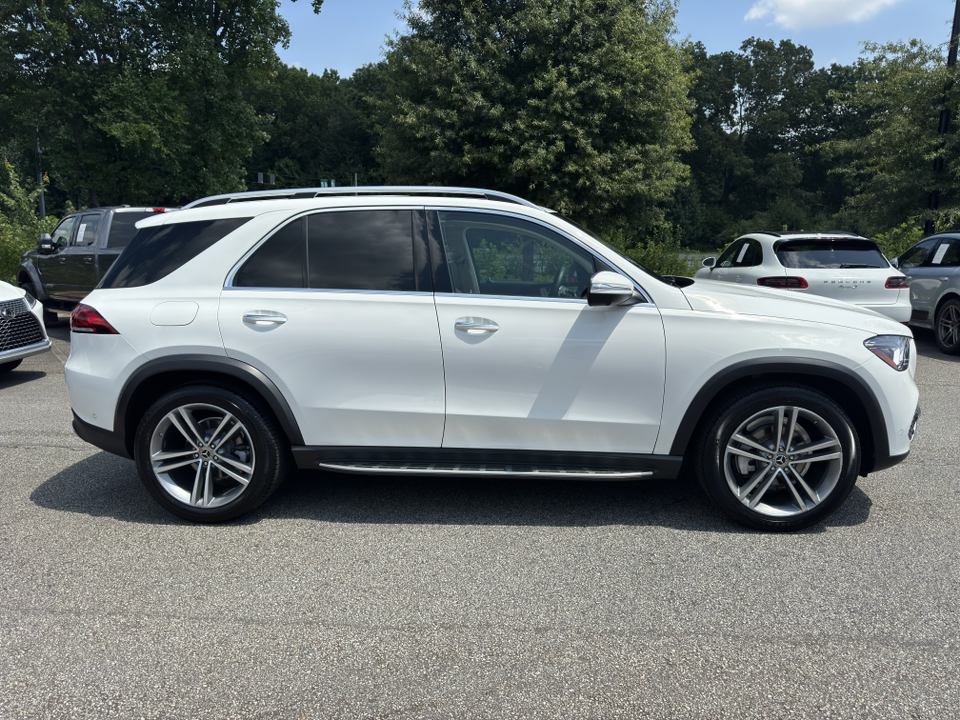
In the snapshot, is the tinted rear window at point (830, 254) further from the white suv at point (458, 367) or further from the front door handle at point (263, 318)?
the front door handle at point (263, 318)

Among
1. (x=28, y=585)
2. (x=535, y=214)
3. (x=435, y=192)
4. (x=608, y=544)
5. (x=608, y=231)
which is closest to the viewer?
(x=28, y=585)

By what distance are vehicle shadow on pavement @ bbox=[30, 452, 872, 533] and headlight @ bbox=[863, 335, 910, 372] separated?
3.07 ft

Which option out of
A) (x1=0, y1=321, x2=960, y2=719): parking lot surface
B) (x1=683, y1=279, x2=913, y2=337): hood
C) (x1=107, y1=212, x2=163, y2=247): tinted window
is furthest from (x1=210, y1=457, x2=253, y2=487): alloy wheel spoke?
(x1=107, y1=212, x2=163, y2=247): tinted window

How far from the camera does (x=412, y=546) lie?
13.3 feet

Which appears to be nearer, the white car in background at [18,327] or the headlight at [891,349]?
the headlight at [891,349]

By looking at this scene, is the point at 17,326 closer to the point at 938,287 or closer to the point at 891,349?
the point at 891,349

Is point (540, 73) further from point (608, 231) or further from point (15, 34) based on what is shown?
point (15, 34)

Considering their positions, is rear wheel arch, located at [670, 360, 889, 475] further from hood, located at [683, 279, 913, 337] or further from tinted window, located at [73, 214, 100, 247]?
tinted window, located at [73, 214, 100, 247]

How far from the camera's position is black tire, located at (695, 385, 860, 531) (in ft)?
13.4

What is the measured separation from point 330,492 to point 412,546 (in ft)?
3.45

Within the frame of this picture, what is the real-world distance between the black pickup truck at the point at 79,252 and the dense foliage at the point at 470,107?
19.0ft

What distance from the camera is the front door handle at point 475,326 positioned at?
4.11 m

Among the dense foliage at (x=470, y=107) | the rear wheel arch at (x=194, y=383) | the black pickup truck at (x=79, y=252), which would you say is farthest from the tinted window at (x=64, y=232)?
the rear wheel arch at (x=194, y=383)

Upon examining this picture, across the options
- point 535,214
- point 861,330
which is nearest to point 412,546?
point 535,214
